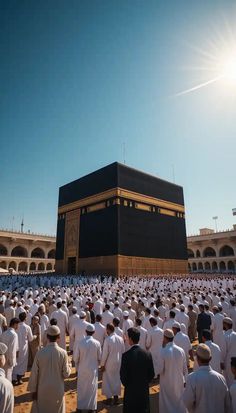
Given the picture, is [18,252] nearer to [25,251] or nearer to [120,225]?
[25,251]

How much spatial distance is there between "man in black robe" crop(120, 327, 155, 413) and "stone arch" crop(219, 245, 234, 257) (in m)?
44.8

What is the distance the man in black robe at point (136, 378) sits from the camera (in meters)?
2.76

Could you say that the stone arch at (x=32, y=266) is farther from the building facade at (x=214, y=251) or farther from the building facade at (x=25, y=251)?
the building facade at (x=214, y=251)

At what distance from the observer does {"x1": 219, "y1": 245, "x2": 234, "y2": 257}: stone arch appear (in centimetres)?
4439

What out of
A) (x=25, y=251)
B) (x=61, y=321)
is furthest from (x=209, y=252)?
(x=61, y=321)

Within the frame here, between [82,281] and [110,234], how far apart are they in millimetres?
7285

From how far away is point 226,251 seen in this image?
4512 centimetres

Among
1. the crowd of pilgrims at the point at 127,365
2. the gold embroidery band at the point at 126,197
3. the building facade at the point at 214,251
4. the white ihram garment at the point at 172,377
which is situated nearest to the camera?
the crowd of pilgrims at the point at 127,365

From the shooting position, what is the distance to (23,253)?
148ft

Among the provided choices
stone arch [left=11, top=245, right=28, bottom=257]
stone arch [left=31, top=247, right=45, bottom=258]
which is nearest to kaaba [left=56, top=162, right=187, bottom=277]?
stone arch [left=11, top=245, right=28, bottom=257]

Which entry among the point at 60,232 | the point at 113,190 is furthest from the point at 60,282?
the point at 60,232

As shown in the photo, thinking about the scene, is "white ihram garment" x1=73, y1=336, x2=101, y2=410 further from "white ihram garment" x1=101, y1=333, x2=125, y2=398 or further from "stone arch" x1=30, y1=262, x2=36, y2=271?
"stone arch" x1=30, y1=262, x2=36, y2=271

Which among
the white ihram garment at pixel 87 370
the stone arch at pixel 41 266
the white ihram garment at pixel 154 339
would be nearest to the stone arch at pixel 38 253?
the stone arch at pixel 41 266

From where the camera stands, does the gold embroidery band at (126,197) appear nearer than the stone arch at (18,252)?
Yes
